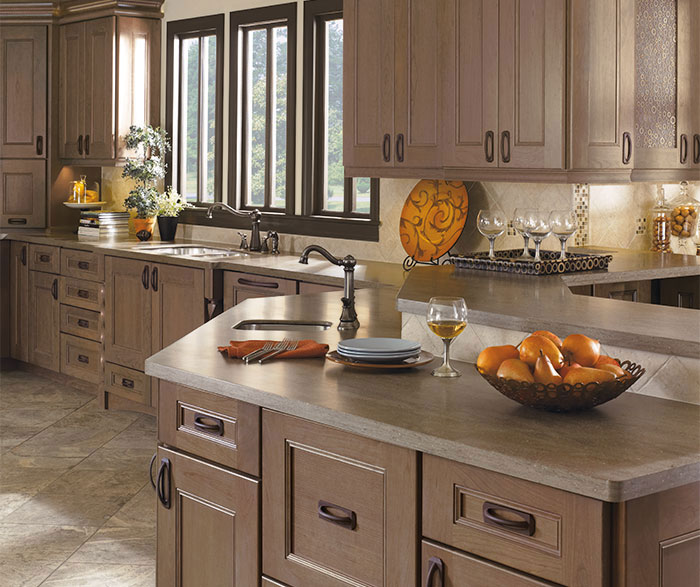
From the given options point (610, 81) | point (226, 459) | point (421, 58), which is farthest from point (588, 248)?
point (226, 459)

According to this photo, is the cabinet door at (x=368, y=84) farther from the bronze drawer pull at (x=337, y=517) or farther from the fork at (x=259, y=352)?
the bronze drawer pull at (x=337, y=517)

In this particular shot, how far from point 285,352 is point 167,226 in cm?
381

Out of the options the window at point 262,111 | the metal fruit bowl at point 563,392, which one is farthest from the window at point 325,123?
the metal fruit bowl at point 563,392

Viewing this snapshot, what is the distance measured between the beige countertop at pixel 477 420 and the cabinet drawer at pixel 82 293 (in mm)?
3336

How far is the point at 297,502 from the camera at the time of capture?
7.02 ft

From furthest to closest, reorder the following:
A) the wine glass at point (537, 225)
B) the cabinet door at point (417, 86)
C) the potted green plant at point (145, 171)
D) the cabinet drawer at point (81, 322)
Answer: the potted green plant at point (145, 171) → the cabinet drawer at point (81, 322) → the cabinet door at point (417, 86) → the wine glass at point (537, 225)

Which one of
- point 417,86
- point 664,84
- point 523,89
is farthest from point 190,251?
point 664,84

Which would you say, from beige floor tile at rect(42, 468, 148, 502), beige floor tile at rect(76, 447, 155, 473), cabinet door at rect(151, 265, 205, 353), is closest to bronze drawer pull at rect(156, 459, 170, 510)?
beige floor tile at rect(42, 468, 148, 502)

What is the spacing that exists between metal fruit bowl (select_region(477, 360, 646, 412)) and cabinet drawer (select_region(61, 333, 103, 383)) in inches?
174

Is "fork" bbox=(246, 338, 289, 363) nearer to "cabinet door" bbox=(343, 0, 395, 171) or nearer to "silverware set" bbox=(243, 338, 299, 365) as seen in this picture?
"silverware set" bbox=(243, 338, 299, 365)

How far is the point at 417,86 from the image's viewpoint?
168 inches

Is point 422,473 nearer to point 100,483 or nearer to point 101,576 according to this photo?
point 101,576

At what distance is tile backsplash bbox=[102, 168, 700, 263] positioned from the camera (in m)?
4.39

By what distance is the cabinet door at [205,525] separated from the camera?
2.28 meters
